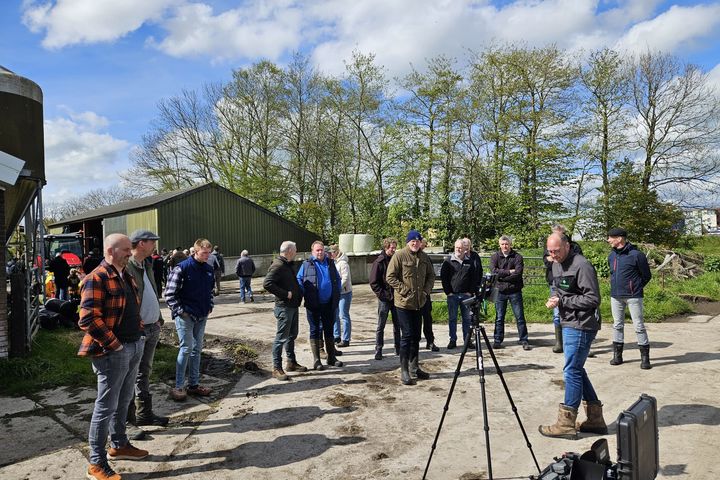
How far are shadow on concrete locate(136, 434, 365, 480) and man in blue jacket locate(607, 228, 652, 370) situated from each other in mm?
4219

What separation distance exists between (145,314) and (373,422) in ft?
7.89

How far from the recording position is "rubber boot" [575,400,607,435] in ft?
14.8

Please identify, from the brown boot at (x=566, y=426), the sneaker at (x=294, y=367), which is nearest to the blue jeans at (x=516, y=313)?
the sneaker at (x=294, y=367)

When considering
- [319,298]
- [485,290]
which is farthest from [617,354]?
Result: [319,298]

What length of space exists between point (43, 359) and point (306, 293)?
3.86 metres

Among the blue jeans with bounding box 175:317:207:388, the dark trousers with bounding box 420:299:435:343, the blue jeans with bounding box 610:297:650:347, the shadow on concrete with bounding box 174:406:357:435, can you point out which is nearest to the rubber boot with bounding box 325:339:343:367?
the dark trousers with bounding box 420:299:435:343

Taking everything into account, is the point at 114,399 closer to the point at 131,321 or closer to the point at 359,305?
the point at 131,321

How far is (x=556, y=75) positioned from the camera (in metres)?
25.4

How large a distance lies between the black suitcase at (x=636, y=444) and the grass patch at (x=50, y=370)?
5.71 meters

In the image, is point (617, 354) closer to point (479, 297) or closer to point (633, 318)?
point (633, 318)

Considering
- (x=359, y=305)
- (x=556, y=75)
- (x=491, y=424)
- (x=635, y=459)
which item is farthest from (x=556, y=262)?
(x=556, y=75)

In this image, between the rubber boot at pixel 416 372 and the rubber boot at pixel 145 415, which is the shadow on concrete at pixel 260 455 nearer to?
the rubber boot at pixel 145 415

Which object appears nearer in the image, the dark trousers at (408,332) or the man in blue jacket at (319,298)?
the dark trousers at (408,332)

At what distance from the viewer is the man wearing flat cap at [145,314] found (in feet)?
15.3
